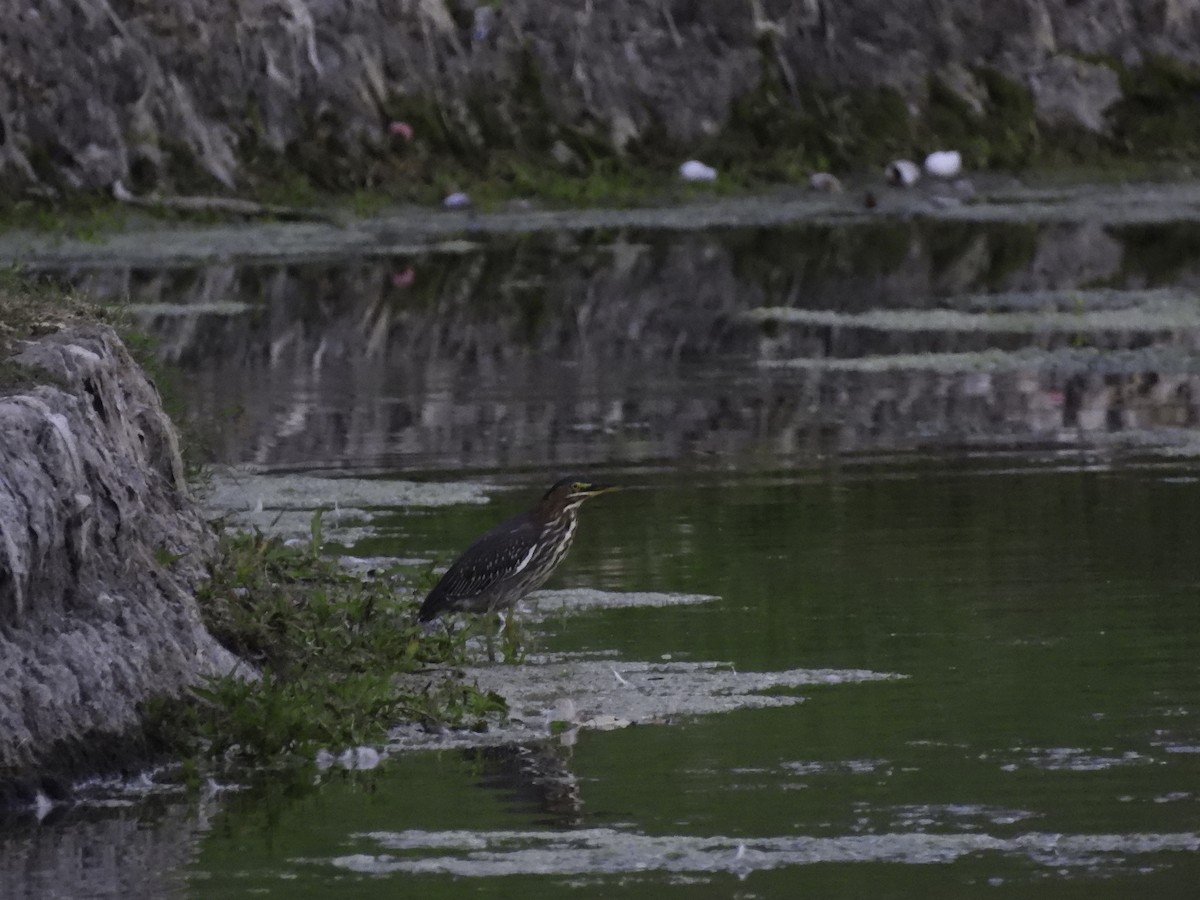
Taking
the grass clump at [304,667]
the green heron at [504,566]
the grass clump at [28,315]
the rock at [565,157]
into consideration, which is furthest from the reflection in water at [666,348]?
the grass clump at [28,315]

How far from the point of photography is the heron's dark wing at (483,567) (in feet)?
38.7

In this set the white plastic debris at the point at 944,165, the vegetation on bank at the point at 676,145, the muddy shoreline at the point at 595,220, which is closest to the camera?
the muddy shoreline at the point at 595,220

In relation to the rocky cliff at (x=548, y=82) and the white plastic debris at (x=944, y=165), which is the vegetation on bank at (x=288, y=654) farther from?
the white plastic debris at (x=944, y=165)

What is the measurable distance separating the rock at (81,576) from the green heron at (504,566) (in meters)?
1.21

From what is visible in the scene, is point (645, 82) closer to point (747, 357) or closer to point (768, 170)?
point (768, 170)

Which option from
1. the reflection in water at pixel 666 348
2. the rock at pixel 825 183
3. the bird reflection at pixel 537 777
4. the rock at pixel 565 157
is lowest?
the bird reflection at pixel 537 777

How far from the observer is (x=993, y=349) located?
22141 millimetres

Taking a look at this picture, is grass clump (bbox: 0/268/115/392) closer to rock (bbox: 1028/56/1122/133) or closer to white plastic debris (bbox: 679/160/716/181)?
white plastic debris (bbox: 679/160/716/181)

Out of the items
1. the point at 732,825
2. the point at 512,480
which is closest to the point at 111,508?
the point at 732,825

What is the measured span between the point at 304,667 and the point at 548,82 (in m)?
29.2

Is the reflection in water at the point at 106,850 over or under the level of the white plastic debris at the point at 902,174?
under

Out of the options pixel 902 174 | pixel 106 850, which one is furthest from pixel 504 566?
pixel 902 174

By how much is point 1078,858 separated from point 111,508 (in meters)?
3.72

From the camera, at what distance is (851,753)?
9414 millimetres
